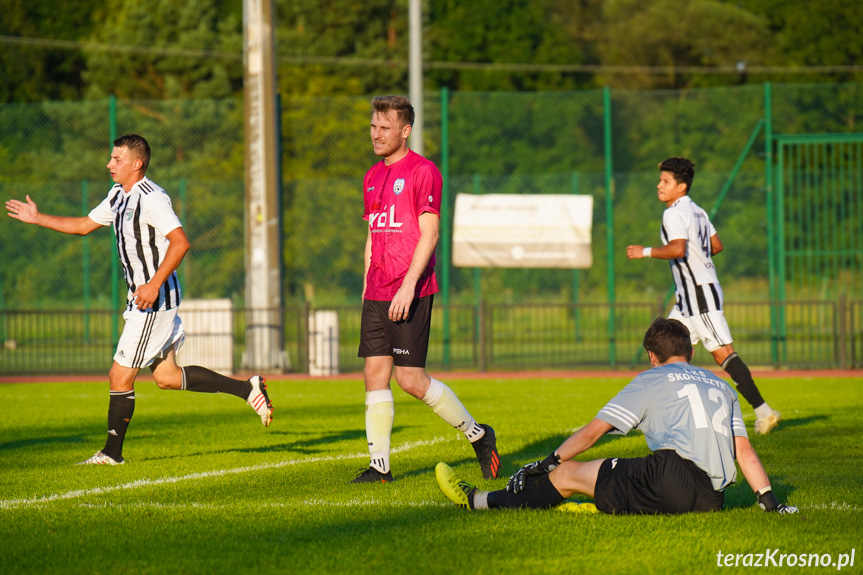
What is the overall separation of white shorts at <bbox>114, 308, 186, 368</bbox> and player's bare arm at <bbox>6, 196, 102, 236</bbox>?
74cm

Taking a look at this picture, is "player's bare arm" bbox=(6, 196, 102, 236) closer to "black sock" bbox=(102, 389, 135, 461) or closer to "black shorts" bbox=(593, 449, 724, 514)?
"black sock" bbox=(102, 389, 135, 461)

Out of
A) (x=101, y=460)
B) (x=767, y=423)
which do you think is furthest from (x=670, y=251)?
(x=101, y=460)

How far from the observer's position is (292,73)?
131ft

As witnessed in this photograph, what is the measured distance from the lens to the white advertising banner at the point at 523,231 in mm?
17859

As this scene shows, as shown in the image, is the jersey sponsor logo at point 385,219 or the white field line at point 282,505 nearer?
the white field line at point 282,505

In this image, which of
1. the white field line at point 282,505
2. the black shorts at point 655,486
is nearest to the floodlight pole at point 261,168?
the white field line at point 282,505

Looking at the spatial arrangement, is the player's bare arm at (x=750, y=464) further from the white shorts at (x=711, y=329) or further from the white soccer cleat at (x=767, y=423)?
the white shorts at (x=711, y=329)

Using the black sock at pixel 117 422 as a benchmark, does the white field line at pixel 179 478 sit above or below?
below

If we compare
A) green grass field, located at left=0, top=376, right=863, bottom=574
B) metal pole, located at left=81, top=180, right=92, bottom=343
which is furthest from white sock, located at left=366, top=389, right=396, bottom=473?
metal pole, located at left=81, top=180, right=92, bottom=343

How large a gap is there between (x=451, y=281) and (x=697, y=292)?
11.5 meters

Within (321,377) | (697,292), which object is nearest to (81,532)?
(697,292)

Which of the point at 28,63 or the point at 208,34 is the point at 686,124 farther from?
the point at 28,63

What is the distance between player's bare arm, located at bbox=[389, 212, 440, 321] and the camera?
605 cm

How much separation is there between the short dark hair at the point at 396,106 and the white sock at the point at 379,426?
1.70m
